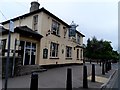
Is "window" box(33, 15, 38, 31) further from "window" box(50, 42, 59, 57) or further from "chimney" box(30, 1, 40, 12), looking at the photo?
"window" box(50, 42, 59, 57)

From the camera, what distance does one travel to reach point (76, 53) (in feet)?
99.7

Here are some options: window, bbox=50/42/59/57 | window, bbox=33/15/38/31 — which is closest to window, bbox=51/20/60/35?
window, bbox=50/42/59/57

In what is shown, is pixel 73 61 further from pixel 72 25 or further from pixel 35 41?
pixel 35 41

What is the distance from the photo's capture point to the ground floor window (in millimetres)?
15914

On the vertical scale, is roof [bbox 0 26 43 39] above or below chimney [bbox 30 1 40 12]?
below

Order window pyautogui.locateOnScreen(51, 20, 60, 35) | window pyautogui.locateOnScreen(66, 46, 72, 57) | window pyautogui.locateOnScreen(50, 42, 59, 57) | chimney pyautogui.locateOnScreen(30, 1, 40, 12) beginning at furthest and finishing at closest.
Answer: window pyautogui.locateOnScreen(66, 46, 72, 57) → chimney pyautogui.locateOnScreen(30, 1, 40, 12) → window pyautogui.locateOnScreen(51, 20, 60, 35) → window pyautogui.locateOnScreen(50, 42, 59, 57)

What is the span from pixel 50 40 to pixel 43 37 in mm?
1632

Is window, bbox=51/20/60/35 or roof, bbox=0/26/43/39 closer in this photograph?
roof, bbox=0/26/43/39

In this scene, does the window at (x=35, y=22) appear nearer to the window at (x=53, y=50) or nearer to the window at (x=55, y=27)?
the window at (x=55, y=27)

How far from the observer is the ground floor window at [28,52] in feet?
52.2

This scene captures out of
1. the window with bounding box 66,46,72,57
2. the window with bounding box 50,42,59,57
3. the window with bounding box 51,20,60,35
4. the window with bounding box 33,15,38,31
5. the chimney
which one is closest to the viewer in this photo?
the window with bounding box 33,15,38,31

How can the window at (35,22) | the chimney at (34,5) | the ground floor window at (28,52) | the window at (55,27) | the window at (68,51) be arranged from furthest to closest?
1. the window at (68,51)
2. the chimney at (34,5)
3. the window at (55,27)
4. the window at (35,22)
5. the ground floor window at (28,52)

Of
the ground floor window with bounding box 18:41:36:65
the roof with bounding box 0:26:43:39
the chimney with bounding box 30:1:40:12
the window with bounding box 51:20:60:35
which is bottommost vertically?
the ground floor window with bounding box 18:41:36:65

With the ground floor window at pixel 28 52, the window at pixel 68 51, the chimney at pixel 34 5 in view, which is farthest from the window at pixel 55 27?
the window at pixel 68 51
